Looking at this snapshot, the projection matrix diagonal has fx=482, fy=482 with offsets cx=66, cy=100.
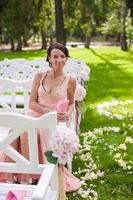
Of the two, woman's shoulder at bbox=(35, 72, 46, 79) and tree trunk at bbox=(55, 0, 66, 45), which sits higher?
woman's shoulder at bbox=(35, 72, 46, 79)

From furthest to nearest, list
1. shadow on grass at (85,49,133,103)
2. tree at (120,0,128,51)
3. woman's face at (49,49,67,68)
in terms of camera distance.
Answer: tree at (120,0,128,51)
shadow on grass at (85,49,133,103)
woman's face at (49,49,67,68)

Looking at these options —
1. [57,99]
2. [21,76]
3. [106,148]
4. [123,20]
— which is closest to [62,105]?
[57,99]

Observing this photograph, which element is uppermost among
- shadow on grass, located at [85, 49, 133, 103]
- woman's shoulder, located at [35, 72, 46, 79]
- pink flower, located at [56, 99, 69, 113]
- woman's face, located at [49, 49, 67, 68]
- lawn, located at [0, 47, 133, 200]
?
woman's face, located at [49, 49, 67, 68]

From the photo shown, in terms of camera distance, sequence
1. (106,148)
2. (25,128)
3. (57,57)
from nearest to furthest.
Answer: (25,128) → (57,57) → (106,148)

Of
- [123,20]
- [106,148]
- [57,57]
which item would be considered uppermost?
[57,57]

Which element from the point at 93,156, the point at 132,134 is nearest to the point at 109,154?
the point at 93,156

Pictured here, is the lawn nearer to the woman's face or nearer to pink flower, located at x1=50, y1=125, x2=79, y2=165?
the woman's face

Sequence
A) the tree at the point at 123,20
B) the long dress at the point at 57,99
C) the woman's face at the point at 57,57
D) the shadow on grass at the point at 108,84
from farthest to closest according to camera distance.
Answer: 1. the tree at the point at 123,20
2. the shadow on grass at the point at 108,84
3. the long dress at the point at 57,99
4. the woman's face at the point at 57,57

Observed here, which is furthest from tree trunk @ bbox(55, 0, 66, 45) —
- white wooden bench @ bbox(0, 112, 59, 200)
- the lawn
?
white wooden bench @ bbox(0, 112, 59, 200)

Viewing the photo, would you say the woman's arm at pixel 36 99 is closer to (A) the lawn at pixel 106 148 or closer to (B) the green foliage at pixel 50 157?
(A) the lawn at pixel 106 148

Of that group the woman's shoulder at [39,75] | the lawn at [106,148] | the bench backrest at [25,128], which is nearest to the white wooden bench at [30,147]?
the bench backrest at [25,128]

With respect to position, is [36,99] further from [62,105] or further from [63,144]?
[63,144]

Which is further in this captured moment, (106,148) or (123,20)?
(123,20)

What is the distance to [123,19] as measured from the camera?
109 feet
